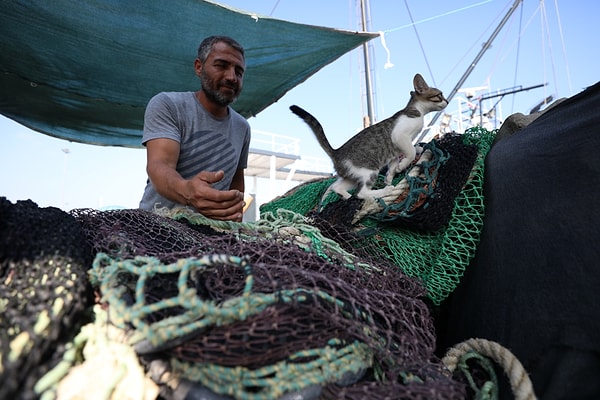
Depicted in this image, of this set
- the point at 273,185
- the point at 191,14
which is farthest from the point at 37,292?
the point at 273,185

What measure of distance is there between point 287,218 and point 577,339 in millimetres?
588

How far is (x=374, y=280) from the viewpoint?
0.62 metres

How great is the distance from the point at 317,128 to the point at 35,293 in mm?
1405

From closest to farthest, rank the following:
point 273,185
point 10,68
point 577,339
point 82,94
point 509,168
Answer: point 577,339
point 509,168
point 10,68
point 82,94
point 273,185

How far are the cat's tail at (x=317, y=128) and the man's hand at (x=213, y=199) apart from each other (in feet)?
2.73

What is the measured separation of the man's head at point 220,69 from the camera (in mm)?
1605

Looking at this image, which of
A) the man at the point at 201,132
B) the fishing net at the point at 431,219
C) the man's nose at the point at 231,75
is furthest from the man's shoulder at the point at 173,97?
the fishing net at the point at 431,219

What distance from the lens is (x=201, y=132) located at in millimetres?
1528

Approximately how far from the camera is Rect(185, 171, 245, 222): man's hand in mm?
892

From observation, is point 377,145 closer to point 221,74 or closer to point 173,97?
point 221,74

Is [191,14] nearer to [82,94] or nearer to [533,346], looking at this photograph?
[82,94]

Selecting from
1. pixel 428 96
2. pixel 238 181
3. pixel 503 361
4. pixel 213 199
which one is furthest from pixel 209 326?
pixel 428 96

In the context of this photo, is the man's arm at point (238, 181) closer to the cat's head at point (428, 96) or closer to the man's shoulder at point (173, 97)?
the man's shoulder at point (173, 97)

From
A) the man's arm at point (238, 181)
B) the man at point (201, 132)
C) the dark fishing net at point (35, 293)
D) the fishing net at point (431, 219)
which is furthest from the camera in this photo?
the man's arm at point (238, 181)
